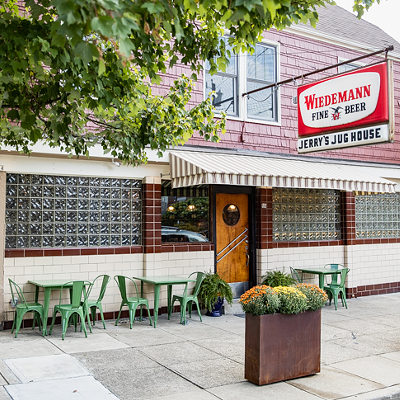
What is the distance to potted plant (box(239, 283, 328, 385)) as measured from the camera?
17.5 ft

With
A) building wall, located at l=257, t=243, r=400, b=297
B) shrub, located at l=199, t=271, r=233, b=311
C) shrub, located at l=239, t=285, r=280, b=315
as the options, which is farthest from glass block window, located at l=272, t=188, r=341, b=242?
shrub, located at l=239, t=285, r=280, b=315

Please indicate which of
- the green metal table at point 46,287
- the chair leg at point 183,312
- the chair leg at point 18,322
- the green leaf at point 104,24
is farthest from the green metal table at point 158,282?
the green leaf at point 104,24

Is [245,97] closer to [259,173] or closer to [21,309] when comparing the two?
[259,173]

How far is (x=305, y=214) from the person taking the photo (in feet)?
37.0

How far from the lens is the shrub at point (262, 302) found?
17.6 feet

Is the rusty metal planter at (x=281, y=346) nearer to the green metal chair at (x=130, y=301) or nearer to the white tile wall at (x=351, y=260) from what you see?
the green metal chair at (x=130, y=301)

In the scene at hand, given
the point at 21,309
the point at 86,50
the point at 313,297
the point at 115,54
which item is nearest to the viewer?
the point at 86,50

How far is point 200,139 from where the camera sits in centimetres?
967

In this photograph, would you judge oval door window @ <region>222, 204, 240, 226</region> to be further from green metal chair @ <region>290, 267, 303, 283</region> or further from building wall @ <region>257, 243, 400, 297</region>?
green metal chair @ <region>290, 267, 303, 283</region>

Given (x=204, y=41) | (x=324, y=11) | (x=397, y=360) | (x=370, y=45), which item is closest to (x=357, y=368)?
(x=397, y=360)

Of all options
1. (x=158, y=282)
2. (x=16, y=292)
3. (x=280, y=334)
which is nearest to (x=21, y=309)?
(x=16, y=292)

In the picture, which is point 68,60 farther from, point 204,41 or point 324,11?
point 324,11

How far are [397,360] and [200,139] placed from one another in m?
5.28

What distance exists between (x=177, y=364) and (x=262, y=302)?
1539 mm
